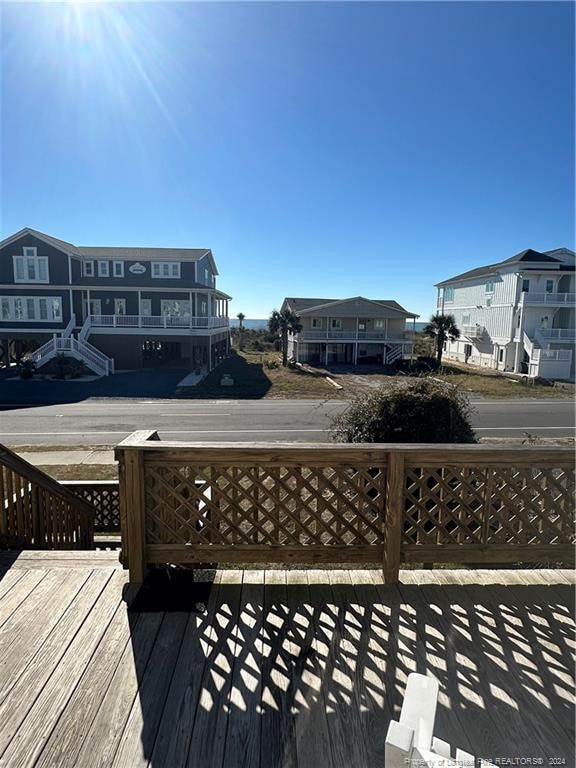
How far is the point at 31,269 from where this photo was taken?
94.0 feet

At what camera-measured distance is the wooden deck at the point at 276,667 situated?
2098 millimetres

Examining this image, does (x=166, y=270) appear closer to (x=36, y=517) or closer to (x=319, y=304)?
(x=319, y=304)

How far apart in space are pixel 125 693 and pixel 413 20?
8.59 metres

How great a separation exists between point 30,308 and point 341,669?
32.0m

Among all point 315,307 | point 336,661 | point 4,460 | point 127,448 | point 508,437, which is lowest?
point 508,437

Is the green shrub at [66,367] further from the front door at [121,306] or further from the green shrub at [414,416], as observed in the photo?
the green shrub at [414,416]

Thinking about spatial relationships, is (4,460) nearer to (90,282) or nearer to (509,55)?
(509,55)

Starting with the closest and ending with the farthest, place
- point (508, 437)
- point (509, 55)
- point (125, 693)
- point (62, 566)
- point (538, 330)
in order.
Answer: point (125, 693), point (62, 566), point (509, 55), point (508, 437), point (538, 330)

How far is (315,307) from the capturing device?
121 feet

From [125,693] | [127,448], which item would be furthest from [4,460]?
[125,693]

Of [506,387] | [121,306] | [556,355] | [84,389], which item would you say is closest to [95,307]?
[121,306]

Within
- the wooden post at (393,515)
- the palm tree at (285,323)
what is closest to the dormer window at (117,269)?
the palm tree at (285,323)

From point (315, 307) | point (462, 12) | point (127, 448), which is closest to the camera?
point (127, 448)

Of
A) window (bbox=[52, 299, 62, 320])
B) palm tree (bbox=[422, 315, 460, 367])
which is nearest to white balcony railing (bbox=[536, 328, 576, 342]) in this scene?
palm tree (bbox=[422, 315, 460, 367])
